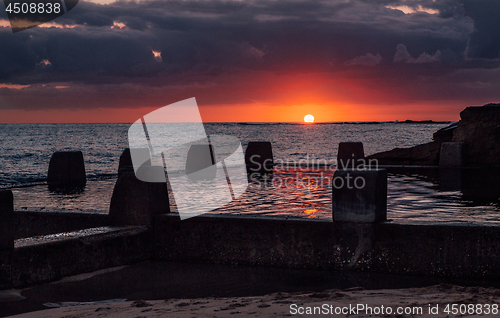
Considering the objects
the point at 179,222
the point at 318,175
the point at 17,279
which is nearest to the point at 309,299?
the point at 179,222

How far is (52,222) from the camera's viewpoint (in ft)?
21.6

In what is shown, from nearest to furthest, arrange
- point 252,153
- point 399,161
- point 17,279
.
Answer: point 17,279 → point 252,153 → point 399,161

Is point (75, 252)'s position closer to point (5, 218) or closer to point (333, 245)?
point (5, 218)

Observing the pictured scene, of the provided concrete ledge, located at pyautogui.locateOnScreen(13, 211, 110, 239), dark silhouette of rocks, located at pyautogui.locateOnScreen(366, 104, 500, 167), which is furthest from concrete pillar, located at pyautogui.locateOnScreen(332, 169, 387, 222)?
dark silhouette of rocks, located at pyautogui.locateOnScreen(366, 104, 500, 167)

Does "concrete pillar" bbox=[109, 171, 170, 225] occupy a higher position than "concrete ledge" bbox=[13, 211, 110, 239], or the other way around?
"concrete pillar" bbox=[109, 171, 170, 225]

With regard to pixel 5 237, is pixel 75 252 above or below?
below

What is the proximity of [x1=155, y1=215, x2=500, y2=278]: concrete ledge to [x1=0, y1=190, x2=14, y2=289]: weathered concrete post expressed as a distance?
1.87 meters

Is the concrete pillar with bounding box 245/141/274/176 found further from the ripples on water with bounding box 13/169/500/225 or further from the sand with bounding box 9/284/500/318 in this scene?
the sand with bounding box 9/284/500/318

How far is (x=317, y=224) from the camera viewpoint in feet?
17.7

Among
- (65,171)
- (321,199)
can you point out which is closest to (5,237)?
(321,199)

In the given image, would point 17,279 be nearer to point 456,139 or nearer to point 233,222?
point 233,222

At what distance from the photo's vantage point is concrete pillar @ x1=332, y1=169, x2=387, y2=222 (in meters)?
5.17

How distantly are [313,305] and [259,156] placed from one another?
14.4m

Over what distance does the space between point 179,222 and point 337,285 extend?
7.39 feet
